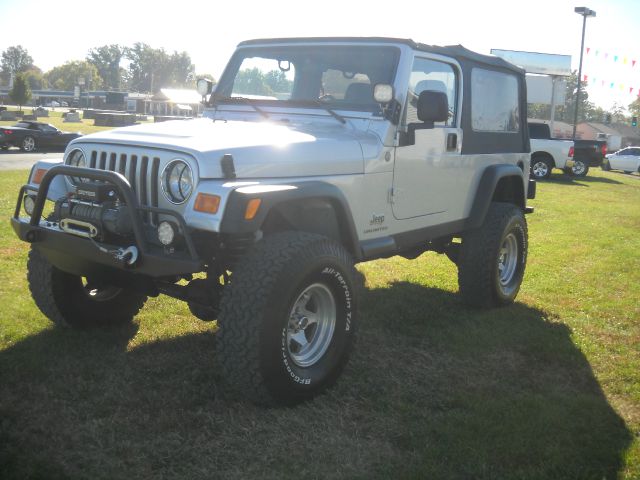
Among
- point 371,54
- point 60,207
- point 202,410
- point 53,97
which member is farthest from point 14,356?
point 53,97

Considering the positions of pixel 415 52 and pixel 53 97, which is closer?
pixel 415 52

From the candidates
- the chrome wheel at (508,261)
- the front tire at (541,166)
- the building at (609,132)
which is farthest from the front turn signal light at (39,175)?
the building at (609,132)

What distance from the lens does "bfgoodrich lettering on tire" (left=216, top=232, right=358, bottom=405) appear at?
3342mm

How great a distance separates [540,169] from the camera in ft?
73.3

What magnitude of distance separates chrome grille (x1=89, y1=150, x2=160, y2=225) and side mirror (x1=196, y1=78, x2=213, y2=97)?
173 cm

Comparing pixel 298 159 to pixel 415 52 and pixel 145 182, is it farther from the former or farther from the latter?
pixel 415 52

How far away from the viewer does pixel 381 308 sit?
574 cm

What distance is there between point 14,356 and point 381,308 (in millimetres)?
2974

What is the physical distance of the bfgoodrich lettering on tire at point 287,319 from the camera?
3.34 m

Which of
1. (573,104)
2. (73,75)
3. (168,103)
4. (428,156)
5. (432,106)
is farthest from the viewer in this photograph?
(73,75)

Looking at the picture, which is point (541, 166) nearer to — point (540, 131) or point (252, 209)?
point (540, 131)

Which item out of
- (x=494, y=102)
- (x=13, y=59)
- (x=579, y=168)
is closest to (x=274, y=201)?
(x=494, y=102)

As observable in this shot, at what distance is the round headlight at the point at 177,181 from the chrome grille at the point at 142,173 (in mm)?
69

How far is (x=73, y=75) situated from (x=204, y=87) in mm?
140972
